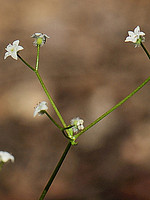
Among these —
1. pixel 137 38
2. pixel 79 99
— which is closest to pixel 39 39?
pixel 137 38

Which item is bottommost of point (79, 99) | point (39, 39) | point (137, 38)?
point (137, 38)

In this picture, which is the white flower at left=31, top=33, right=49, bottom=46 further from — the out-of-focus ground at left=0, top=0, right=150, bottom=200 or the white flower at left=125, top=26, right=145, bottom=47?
the out-of-focus ground at left=0, top=0, right=150, bottom=200

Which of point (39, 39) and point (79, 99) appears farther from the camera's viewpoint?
point (79, 99)

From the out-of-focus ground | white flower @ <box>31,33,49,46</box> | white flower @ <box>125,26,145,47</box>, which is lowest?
white flower @ <box>125,26,145,47</box>

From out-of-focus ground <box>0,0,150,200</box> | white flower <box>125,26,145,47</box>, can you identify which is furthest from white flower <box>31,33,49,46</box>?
out-of-focus ground <box>0,0,150,200</box>

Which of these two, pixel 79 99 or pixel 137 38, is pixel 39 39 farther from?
pixel 79 99

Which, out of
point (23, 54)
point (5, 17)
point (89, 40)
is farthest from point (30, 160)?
point (5, 17)

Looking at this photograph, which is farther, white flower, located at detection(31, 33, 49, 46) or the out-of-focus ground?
the out-of-focus ground

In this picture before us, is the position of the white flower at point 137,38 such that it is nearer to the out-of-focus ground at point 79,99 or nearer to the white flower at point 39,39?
the white flower at point 39,39

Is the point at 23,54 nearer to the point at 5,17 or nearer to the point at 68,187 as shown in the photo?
the point at 5,17
